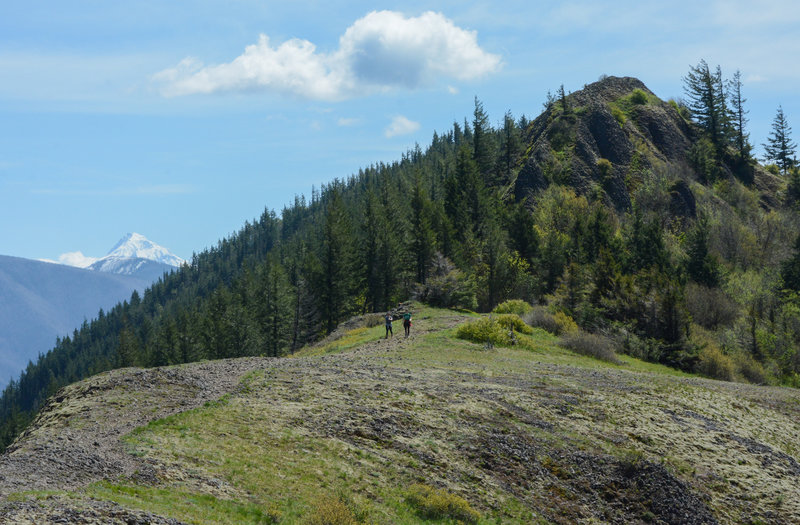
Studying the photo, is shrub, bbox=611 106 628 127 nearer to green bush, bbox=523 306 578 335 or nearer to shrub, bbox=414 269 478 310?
shrub, bbox=414 269 478 310

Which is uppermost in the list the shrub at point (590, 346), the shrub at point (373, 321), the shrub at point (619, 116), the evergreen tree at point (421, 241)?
the shrub at point (619, 116)

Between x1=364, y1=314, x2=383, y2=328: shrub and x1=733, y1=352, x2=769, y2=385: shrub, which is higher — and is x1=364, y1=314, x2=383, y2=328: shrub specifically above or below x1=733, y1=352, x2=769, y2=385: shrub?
above

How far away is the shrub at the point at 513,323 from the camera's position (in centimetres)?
4312

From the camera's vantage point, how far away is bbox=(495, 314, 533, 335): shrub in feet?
141

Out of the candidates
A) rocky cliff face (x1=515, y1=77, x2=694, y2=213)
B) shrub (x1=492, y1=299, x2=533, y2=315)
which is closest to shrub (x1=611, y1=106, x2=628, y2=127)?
rocky cliff face (x1=515, y1=77, x2=694, y2=213)

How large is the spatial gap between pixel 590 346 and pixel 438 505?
29944 millimetres

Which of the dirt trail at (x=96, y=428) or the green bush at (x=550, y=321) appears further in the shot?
the green bush at (x=550, y=321)

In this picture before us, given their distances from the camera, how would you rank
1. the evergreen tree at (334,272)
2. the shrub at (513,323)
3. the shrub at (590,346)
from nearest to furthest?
the shrub at (590,346) < the shrub at (513,323) < the evergreen tree at (334,272)

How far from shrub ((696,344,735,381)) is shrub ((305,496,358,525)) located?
39.5 meters

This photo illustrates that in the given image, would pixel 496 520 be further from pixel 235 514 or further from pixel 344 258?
pixel 344 258

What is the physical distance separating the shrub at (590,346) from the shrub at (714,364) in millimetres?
7427

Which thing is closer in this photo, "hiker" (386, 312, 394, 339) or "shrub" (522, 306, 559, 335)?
"hiker" (386, 312, 394, 339)

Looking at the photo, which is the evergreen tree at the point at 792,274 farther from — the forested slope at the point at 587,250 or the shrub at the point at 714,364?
the shrub at the point at 714,364

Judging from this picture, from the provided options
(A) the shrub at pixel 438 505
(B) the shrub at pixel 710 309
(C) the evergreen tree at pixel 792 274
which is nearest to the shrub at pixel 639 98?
(C) the evergreen tree at pixel 792 274
